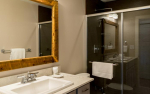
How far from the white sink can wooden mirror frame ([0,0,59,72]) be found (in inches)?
8.6

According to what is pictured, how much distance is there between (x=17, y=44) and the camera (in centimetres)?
152

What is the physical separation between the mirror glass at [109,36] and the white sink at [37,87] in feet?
4.75

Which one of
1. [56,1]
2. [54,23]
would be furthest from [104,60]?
[56,1]

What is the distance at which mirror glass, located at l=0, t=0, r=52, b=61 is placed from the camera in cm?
141

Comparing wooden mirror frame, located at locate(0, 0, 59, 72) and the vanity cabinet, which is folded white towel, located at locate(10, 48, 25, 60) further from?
the vanity cabinet

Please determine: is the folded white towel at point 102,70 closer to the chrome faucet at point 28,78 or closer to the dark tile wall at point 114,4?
the dark tile wall at point 114,4

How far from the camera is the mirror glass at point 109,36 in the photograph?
2551mm

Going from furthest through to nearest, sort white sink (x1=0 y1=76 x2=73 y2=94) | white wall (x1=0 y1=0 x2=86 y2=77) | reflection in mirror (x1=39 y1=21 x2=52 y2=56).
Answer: white wall (x1=0 y1=0 x2=86 y2=77)
reflection in mirror (x1=39 y1=21 x2=52 y2=56)
white sink (x1=0 y1=76 x2=73 y2=94)

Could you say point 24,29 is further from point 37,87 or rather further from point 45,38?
point 37,87

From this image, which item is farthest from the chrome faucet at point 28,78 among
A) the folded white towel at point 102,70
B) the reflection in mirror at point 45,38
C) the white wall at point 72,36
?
the folded white towel at point 102,70

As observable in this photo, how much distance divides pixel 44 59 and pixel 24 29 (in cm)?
50

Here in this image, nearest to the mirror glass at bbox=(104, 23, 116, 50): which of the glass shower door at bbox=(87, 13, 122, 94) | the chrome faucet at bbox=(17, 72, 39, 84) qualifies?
the glass shower door at bbox=(87, 13, 122, 94)

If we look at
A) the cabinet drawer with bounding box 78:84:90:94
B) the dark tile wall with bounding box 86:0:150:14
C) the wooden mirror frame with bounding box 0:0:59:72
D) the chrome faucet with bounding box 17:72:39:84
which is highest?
the dark tile wall with bounding box 86:0:150:14

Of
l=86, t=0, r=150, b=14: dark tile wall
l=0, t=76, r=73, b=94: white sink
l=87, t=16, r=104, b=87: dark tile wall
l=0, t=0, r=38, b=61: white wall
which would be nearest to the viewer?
l=0, t=76, r=73, b=94: white sink
